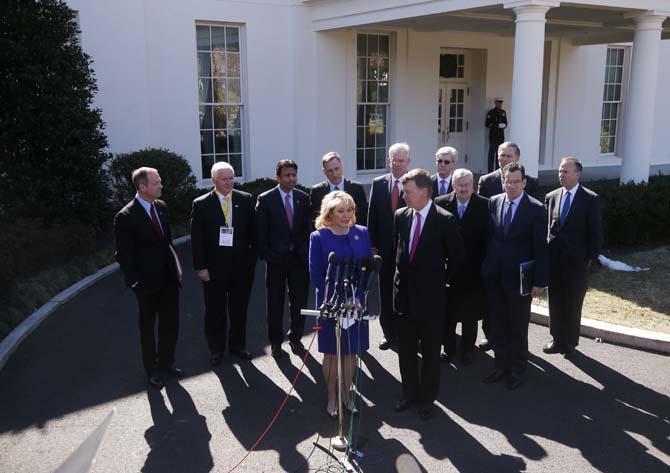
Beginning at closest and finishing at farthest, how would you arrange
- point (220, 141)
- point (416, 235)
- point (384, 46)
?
point (416, 235) < point (220, 141) < point (384, 46)

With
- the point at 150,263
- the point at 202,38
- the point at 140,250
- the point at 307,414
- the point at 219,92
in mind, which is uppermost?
the point at 202,38

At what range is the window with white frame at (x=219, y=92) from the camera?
13242 mm

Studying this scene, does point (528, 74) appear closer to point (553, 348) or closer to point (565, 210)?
point (565, 210)

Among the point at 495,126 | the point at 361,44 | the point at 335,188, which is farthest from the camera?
the point at 495,126

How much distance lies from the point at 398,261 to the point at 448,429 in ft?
4.36

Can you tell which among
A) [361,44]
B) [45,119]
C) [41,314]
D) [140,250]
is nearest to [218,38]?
[361,44]

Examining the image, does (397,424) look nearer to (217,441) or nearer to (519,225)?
(217,441)

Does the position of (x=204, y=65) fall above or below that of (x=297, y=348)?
above

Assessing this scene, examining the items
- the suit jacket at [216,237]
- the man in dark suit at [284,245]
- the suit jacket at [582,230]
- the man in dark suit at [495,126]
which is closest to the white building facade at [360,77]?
the man in dark suit at [495,126]

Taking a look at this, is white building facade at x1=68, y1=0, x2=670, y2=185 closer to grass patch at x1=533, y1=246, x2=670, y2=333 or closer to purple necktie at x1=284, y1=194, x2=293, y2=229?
grass patch at x1=533, y1=246, x2=670, y2=333

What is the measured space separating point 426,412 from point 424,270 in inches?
44.9

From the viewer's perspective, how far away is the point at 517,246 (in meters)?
5.34

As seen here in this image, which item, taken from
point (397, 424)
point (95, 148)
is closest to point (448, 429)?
point (397, 424)

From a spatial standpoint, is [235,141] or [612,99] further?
[612,99]
